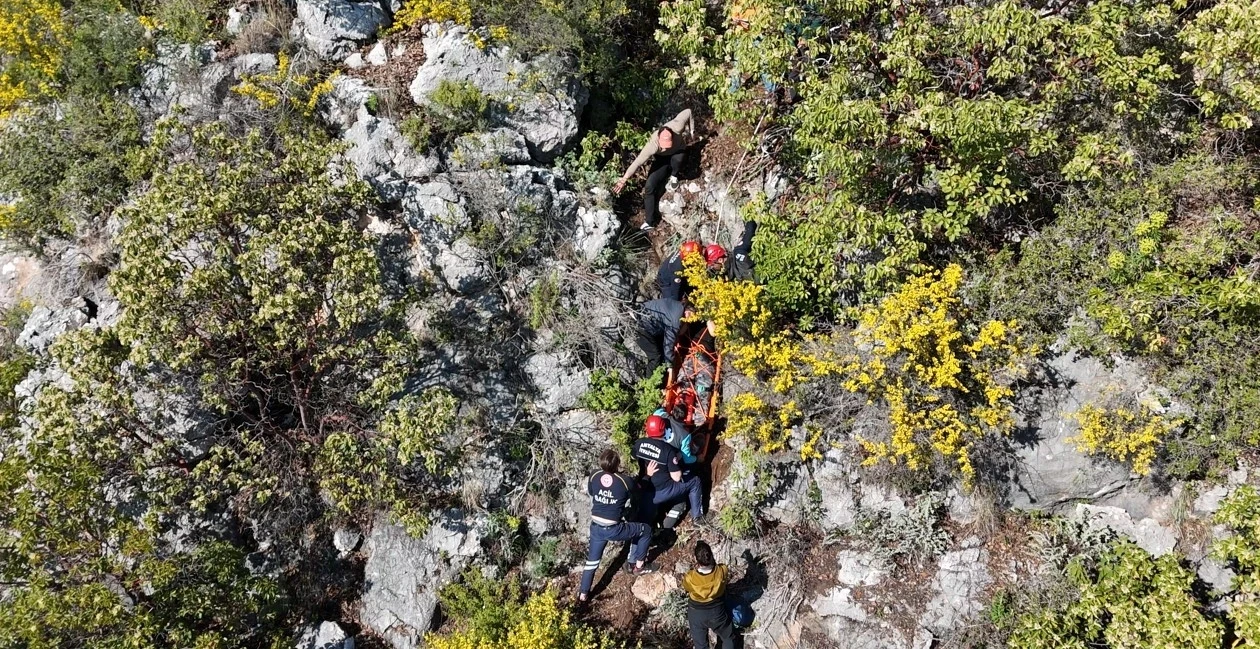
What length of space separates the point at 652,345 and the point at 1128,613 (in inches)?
212

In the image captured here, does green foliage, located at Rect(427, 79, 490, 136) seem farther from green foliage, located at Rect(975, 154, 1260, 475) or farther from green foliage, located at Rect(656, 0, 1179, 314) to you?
green foliage, located at Rect(975, 154, 1260, 475)

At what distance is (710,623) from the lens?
7.28 meters

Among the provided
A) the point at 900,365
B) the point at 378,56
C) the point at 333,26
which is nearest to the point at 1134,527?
the point at 900,365

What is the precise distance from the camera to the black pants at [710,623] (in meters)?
7.22

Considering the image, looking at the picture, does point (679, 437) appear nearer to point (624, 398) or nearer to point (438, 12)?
point (624, 398)

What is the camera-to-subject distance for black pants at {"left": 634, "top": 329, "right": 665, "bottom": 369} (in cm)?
892

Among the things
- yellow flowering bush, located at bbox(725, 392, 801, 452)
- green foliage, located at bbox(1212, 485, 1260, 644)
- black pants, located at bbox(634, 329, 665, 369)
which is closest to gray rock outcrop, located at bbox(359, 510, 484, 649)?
black pants, located at bbox(634, 329, 665, 369)

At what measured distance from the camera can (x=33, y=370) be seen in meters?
8.37

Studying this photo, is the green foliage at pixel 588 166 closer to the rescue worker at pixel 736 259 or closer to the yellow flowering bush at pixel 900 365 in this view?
the rescue worker at pixel 736 259

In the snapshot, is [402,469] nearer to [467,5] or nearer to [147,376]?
[147,376]

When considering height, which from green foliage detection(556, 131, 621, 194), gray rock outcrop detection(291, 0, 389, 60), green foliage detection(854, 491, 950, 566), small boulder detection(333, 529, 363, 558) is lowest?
small boulder detection(333, 529, 363, 558)

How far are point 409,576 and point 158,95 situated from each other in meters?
7.67

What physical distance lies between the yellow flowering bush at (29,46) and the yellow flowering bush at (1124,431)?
13.4 meters

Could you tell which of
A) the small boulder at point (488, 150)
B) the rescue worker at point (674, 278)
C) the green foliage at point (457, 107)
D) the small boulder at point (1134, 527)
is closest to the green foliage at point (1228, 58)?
the small boulder at point (1134, 527)
